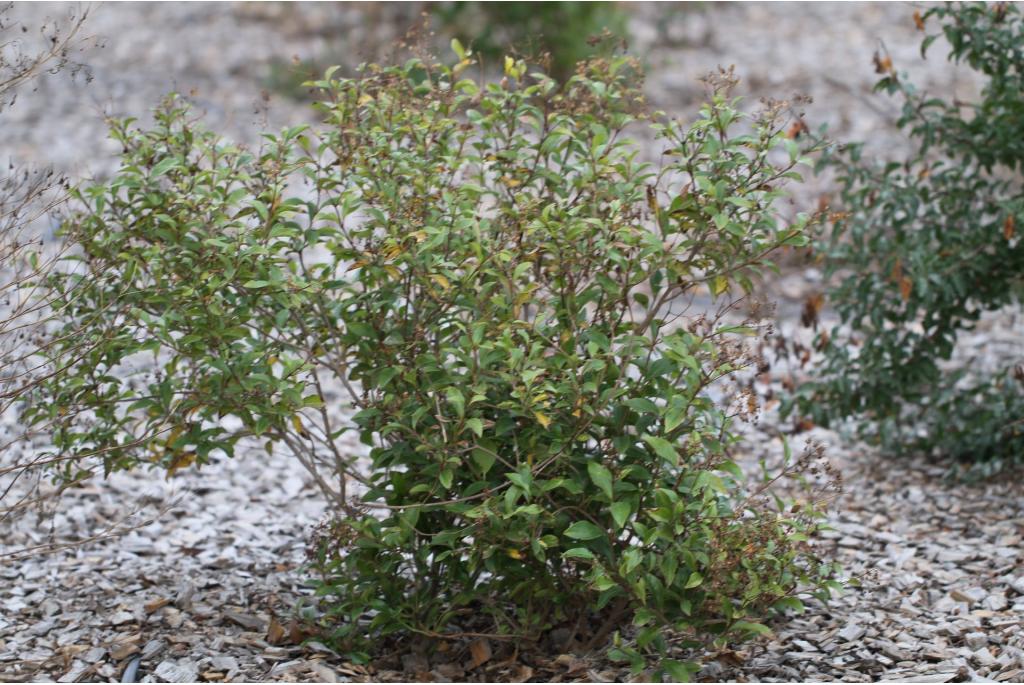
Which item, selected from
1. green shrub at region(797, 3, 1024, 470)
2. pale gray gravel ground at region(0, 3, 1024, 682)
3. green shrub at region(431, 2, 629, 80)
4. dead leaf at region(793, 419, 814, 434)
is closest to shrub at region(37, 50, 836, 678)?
pale gray gravel ground at region(0, 3, 1024, 682)

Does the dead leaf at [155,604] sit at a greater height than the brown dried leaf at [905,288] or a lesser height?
lesser

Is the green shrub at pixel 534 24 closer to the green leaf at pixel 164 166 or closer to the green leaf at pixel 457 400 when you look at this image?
the green leaf at pixel 164 166

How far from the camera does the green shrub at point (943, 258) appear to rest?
13.4ft

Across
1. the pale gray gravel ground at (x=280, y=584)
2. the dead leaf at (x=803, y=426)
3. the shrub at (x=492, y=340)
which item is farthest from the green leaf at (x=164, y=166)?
the dead leaf at (x=803, y=426)

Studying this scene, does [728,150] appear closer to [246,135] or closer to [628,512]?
[628,512]

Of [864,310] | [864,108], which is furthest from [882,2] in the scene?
[864,310]

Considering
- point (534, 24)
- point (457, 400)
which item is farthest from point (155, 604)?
point (534, 24)

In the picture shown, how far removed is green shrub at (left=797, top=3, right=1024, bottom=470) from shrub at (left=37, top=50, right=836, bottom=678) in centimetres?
141

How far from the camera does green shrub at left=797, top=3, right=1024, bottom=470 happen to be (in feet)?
13.4

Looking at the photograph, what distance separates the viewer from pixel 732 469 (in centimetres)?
289

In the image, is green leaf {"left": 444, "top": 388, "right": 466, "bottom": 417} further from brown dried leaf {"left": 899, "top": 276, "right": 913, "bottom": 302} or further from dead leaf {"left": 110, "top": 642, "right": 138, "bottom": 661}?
brown dried leaf {"left": 899, "top": 276, "right": 913, "bottom": 302}

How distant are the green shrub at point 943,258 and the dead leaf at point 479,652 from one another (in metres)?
1.98

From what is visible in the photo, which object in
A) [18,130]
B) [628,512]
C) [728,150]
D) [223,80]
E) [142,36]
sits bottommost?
[628,512]

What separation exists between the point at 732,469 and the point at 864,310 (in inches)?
69.4
